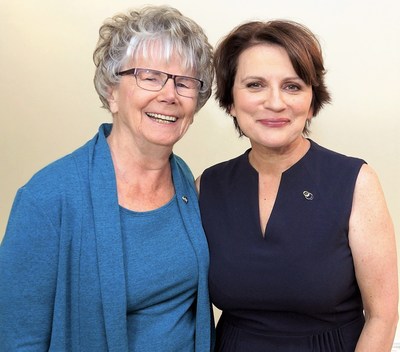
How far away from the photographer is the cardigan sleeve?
136 centimetres

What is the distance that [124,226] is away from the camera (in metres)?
1.50

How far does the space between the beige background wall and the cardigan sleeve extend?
1148 mm

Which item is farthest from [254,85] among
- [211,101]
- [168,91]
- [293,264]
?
[211,101]

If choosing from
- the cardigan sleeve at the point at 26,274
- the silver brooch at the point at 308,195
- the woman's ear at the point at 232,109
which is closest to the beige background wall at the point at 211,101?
the woman's ear at the point at 232,109

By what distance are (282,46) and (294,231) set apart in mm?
513

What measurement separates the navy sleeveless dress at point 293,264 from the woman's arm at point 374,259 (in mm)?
27

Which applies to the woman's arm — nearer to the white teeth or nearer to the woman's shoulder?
the woman's shoulder

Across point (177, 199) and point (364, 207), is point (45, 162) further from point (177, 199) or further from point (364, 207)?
point (364, 207)

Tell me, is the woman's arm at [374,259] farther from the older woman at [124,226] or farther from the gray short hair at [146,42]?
the gray short hair at [146,42]

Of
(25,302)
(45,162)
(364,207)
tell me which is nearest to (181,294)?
(25,302)

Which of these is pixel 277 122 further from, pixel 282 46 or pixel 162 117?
pixel 162 117

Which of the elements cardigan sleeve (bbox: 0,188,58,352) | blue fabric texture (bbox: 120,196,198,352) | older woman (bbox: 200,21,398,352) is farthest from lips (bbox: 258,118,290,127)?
cardigan sleeve (bbox: 0,188,58,352)

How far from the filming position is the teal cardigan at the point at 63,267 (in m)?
1.37

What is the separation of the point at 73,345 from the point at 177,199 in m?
0.51
